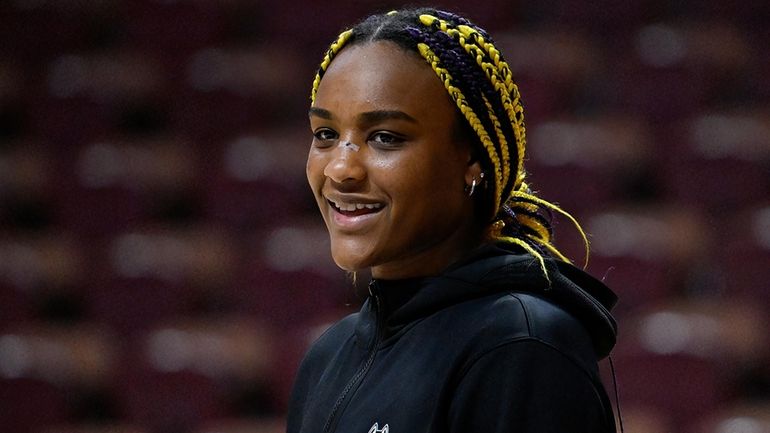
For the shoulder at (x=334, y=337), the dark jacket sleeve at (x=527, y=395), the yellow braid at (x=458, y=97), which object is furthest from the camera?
the shoulder at (x=334, y=337)

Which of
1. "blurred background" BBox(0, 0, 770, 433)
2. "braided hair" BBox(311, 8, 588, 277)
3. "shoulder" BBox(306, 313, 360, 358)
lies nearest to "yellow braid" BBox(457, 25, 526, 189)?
"braided hair" BBox(311, 8, 588, 277)

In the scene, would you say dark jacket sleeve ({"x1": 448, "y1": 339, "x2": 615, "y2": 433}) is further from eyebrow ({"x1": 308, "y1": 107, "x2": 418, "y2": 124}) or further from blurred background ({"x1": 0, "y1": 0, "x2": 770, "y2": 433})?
blurred background ({"x1": 0, "y1": 0, "x2": 770, "y2": 433})

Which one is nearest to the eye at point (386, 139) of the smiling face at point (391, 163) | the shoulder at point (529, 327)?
the smiling face at point (391, 163)

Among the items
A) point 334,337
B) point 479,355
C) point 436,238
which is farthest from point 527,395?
point 334,337

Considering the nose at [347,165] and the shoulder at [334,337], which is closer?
the nose at [347,165]

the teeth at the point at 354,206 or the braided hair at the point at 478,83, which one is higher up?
the braided hair at the point at 478,83

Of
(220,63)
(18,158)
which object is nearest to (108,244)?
(18,158)

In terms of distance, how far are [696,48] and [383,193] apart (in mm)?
1881

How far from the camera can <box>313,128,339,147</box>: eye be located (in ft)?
2.84

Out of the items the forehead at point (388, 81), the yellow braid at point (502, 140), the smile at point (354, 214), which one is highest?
the forehead at point (388, 81)

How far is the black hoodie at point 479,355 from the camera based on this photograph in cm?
73

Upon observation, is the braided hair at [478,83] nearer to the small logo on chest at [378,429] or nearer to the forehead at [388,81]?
the forehead at [388,81]

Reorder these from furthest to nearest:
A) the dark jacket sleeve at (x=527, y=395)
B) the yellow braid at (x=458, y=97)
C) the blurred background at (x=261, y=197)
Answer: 1. the blurred background at (x=261, y=197)
2. the yellow braid at (x=458, y=97)
3. the dark jacket sleeve at (x=527, y=395)

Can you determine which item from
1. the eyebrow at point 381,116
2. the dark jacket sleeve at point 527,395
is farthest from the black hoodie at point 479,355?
the eyebrow at point 381,116
